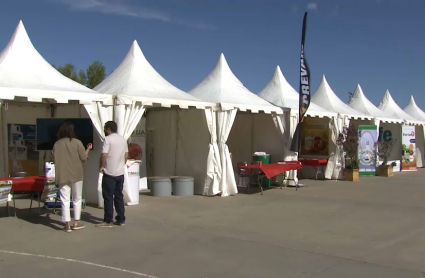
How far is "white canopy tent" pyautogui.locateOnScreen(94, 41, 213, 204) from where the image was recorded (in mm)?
9367

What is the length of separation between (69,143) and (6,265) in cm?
224

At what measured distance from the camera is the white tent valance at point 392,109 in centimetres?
2089

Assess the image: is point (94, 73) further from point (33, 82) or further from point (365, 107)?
point (33, 82)

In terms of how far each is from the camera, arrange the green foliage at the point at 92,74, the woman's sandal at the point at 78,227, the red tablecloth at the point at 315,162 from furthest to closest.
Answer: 1. the green foliage at the point at 92,74
2. the red tablecloth at the point at 315,162
3. the woman's sandal at the point at 78,227

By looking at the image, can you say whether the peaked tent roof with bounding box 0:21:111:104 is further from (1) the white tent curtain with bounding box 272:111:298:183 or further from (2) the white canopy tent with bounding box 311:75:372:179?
(2) the white canopy tent with bounding box 311:75:372:179

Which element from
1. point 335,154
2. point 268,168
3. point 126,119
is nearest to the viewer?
point 126,119

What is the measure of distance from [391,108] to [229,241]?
18.0 metres

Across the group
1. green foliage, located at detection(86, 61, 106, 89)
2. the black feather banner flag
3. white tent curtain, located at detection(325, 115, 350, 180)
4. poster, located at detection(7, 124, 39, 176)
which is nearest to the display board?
poster, located at detection(7, 124, 39, 176)

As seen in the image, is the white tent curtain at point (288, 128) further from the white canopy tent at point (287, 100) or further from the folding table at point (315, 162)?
the folding table at point (315, 162)

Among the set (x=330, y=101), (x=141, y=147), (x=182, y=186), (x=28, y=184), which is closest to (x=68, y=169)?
(x=28, y=184)

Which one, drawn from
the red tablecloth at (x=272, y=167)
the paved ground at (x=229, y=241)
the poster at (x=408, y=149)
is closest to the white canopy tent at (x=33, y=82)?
the paved ground at (x=229, y=241)

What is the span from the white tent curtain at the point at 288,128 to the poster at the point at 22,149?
6670mm

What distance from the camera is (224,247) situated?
6.00 m

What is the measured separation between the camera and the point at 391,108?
861 inches
